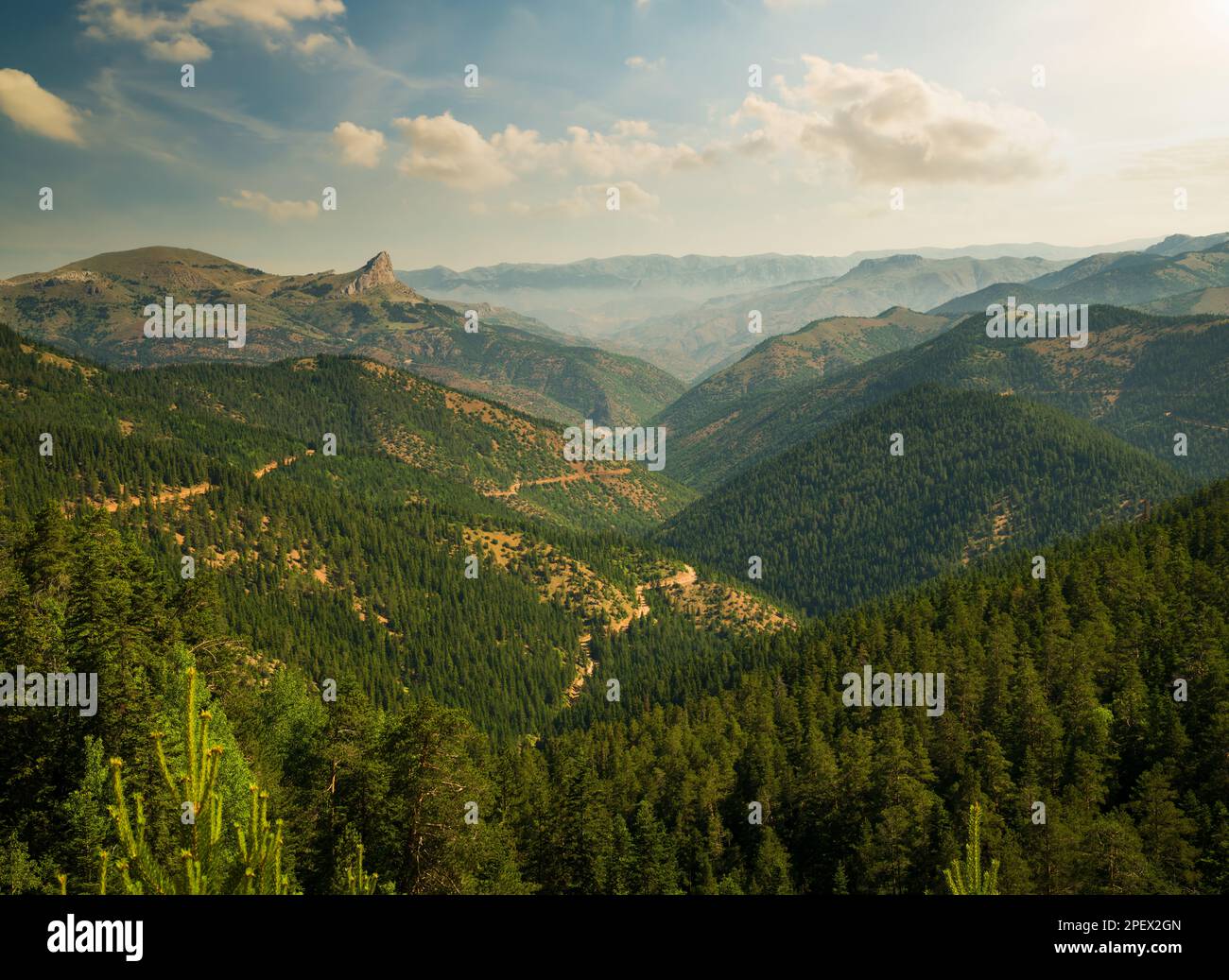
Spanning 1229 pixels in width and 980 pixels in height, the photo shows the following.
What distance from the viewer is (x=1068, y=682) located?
278ft

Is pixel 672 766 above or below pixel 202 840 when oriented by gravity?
below

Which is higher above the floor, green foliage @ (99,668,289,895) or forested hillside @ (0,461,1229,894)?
green foliage @ (99,668,289,895)

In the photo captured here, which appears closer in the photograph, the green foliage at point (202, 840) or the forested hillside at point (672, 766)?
the green foliage at point (202, 840)

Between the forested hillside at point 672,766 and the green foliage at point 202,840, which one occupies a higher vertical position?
the green foliage at point 202,840

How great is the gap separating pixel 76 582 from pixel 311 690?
46.4m

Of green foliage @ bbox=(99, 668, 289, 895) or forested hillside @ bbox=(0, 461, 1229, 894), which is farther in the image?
forested hillside @ bbox=(0, 461, 1229, 894)

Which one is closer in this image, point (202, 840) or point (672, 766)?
point (202, 840)
